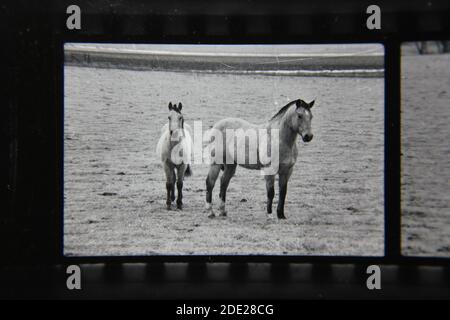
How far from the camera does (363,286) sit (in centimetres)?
454

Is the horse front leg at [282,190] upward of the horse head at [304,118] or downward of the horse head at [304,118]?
downward

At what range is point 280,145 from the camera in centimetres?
473

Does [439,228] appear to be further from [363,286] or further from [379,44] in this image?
[379,44]

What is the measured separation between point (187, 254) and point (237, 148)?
95 centimetres

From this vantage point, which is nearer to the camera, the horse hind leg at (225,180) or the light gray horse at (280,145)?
the light gray horse at (280,145)

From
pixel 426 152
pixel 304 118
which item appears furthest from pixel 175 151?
pixel 426 152

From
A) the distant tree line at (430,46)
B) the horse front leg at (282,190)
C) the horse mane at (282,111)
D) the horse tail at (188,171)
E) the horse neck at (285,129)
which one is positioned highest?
the distant tree line at (430,46)

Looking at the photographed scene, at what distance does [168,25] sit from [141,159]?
1098 millimetres

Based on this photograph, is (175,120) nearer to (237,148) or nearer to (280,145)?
(237,148)

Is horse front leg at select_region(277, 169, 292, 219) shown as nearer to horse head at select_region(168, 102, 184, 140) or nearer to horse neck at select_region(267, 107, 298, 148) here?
horse neck at select_region(267, 107, 298, 148)

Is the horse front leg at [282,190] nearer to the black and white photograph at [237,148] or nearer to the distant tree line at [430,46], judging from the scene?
the black and white photograph at [237,148]

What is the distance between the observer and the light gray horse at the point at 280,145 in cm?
461

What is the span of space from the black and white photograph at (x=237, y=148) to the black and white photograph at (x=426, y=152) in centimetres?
1

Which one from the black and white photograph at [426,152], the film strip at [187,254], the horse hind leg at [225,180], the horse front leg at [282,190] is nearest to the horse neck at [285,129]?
the horse front leg at [282,190]
